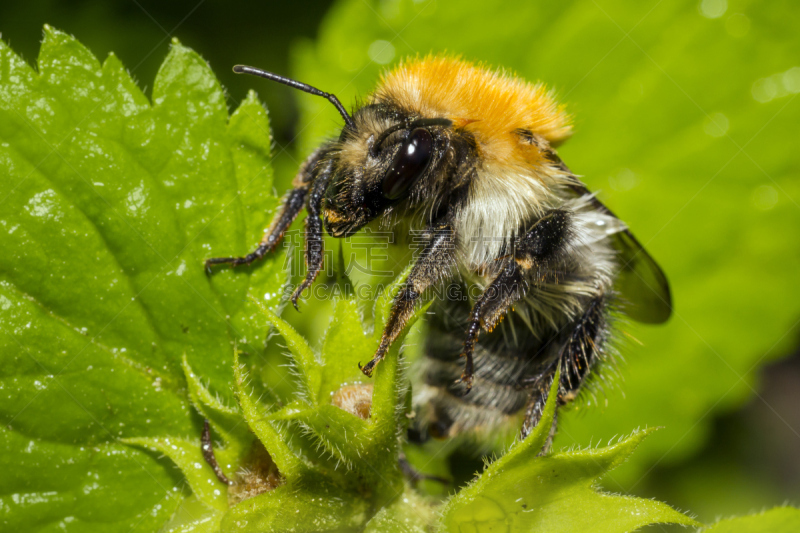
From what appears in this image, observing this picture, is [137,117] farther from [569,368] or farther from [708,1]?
[708,1]

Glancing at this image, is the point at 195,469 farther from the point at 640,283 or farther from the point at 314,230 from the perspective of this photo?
the point at 640,283

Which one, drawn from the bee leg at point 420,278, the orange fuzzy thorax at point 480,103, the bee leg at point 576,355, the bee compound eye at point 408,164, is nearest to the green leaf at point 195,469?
the bee leg at point 420,278

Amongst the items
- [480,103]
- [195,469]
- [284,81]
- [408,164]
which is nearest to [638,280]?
[480,103]

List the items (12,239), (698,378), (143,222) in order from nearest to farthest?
(12,239) → (143,222) → (698,378)

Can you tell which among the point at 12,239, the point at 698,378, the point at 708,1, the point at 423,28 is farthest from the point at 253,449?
the point at 708,1

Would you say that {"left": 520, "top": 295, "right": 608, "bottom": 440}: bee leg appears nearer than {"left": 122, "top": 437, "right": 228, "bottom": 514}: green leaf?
No

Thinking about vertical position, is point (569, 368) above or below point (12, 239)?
above

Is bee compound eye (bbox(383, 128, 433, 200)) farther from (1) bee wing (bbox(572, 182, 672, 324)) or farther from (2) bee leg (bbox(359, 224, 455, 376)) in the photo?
(1) bee wing (bbox(572, 182, 672, 324))

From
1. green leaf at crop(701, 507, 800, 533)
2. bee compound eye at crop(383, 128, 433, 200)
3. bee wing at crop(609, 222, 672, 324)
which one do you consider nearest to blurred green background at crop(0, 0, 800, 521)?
bee wing at crop(609, 222, 672, 324)
